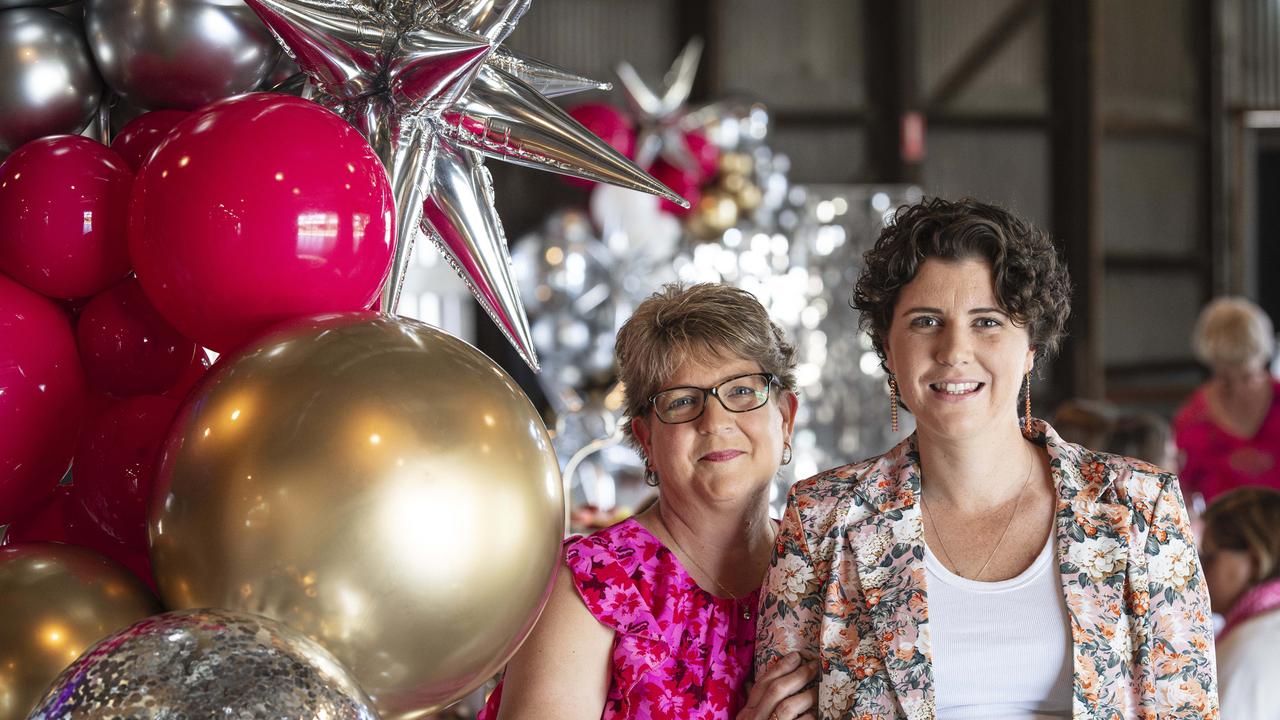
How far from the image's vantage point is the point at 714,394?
→ 1.67 m

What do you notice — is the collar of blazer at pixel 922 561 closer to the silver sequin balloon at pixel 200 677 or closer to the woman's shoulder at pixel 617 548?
the woman's shoulder at pixel 617 548

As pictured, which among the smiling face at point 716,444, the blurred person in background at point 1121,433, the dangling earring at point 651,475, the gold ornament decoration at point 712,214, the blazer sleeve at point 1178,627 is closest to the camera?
the blazer sleeve at point 1178,627

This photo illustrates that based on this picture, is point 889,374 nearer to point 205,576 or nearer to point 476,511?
point 476,511

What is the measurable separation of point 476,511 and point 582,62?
597 cm

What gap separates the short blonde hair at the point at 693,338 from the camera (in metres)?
1.68

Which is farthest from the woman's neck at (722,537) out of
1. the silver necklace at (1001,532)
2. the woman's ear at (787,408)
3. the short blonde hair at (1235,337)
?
the short blonde hair at (1235,337)

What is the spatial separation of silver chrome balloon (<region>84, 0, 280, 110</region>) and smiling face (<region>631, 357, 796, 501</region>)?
68cm

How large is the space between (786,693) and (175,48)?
1019 mm

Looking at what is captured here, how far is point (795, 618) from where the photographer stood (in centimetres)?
158

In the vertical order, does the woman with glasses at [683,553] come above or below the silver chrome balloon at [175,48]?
below

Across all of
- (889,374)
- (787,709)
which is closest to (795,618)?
(787,709)

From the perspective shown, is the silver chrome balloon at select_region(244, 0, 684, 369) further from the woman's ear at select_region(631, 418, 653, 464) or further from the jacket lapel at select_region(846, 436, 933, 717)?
the jacket lapel at select_region(846, 436, 933, 717)

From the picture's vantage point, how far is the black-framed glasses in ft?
5.49

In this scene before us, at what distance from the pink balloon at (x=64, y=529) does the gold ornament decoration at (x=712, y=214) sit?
166 inches
